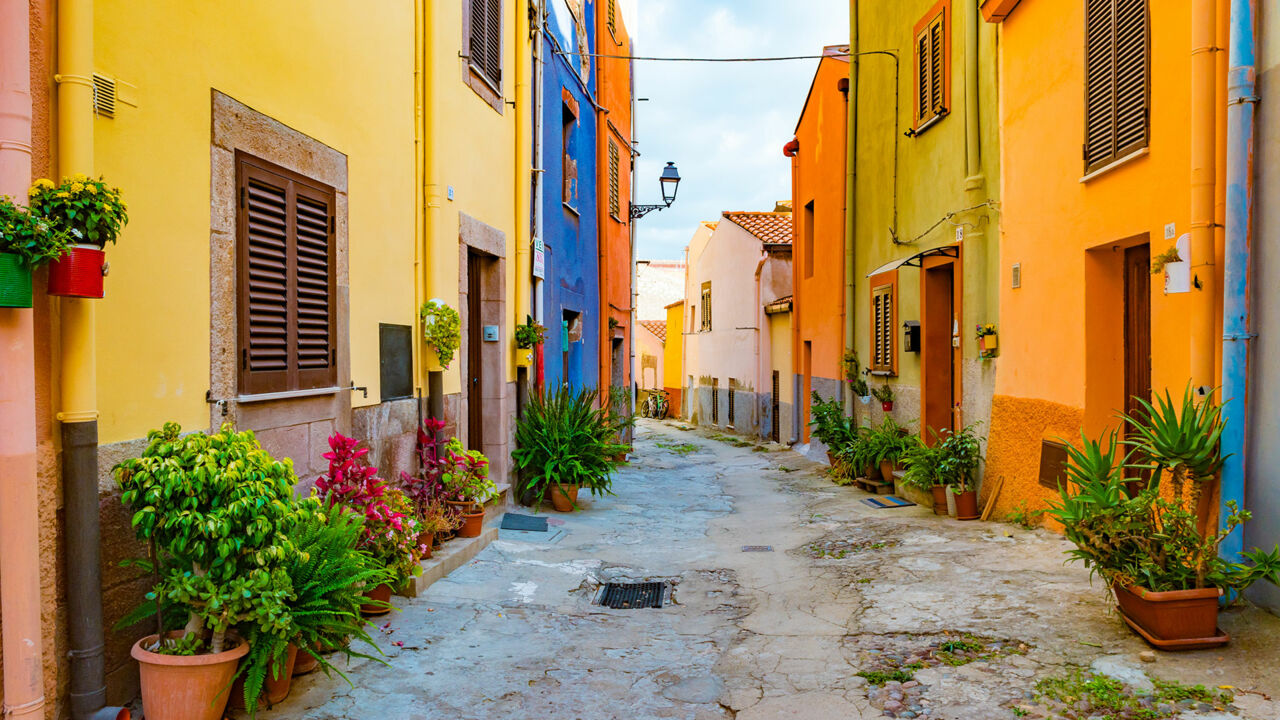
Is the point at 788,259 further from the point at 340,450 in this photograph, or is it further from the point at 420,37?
the point at 340,450

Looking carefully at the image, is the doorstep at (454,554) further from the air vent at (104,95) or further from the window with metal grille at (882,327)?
the window with metal grille at (882,327)

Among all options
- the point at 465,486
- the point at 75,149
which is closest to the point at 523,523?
the point at 465,486

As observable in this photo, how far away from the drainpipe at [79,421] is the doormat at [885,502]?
7.72 m

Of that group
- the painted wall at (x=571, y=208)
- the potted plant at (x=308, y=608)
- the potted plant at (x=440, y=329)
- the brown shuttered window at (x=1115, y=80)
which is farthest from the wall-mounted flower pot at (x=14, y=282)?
the painted wall at (x=571, y=208)

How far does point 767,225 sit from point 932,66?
→ 47.0 feet

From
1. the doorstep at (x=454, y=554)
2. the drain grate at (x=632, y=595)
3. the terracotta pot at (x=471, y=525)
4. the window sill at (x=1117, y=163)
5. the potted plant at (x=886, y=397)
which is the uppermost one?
the window sill at (x=1117, y=163)

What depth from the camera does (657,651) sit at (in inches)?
197

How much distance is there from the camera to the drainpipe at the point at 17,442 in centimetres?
297

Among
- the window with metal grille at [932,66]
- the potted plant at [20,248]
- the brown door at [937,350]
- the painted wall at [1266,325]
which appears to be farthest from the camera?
the brown door at [937,350]

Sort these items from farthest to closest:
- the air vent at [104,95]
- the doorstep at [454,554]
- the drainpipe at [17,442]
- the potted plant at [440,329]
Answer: the potted plant at [440,329] < the doorstep at [454,554] < the air vent at [104,95] < the drainpipe at [17,442]

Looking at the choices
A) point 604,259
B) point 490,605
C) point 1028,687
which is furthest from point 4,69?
point 604,259

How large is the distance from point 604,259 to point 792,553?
802cm

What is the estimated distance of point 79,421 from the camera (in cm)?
325

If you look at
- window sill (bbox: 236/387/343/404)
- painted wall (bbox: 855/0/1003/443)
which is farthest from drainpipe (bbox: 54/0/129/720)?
painted wall (bbox: 855/0/1003/443)
